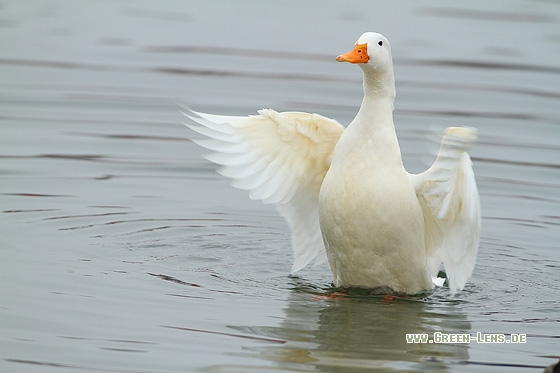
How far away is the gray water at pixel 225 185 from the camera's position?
8.05 metres

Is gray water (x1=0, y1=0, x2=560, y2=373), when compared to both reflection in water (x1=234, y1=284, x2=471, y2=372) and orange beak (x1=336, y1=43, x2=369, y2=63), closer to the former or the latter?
reflection in water (x1=234, y1=284, x2=471, y2=372)

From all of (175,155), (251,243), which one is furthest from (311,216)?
(175,155)

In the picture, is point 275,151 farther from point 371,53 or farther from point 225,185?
point 225,185

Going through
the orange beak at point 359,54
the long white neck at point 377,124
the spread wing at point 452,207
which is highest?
the orange beak at point 359,54

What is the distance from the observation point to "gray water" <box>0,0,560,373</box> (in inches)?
317

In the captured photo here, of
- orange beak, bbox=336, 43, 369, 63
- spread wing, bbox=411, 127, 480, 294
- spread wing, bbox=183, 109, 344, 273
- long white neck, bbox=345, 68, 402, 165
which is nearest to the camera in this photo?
spread wing, bbox=411, 127, 480, 294

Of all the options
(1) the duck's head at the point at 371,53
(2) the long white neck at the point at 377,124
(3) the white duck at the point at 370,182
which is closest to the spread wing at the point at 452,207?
(3) the white duck at the point at 370,182

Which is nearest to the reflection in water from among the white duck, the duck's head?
the white duck

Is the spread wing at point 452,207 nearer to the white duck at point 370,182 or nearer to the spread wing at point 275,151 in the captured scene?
the white duck at point 370,182

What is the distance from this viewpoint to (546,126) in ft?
50.9

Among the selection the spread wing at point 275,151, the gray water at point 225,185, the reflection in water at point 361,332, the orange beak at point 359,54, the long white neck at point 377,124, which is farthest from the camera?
the spread wing at point 275,151

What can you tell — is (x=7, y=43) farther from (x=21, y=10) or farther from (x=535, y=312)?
(x=535, y=312)

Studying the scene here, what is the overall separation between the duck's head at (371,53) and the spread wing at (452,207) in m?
0.89

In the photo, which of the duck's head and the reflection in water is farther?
the duck's head
